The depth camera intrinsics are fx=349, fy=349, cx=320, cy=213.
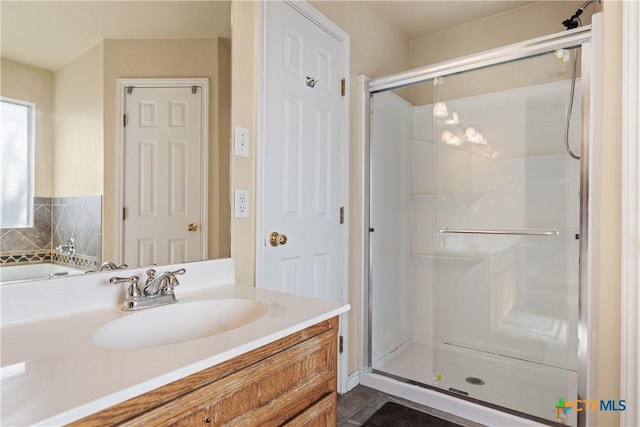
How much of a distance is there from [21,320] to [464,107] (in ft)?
7.90

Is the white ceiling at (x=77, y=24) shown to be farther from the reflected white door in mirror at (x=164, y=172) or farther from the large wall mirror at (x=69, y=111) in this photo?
the reflected white door in mirror at (x=164, y=172)

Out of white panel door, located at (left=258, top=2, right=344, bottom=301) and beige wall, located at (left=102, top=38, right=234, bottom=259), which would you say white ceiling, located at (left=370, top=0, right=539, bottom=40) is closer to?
white panel door, located at (left=258, top=2, right=344, bottom=301)

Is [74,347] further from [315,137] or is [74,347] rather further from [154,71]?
[315,137]

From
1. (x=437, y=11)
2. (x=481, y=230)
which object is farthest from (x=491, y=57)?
(x=481, y=230)

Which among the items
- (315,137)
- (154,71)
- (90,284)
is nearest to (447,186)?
(315,137)

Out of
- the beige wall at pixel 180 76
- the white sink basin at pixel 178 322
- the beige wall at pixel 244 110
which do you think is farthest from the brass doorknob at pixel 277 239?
the white sink basin at pixel 178 322

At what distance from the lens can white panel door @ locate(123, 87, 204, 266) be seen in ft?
3.66

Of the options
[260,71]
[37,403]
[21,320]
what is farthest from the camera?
[260,71]

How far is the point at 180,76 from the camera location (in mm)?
1237

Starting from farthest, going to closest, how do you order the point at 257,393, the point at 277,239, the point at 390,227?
the point at 390,227 → the point at 277,239 → the point at 257,393

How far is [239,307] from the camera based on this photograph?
3.63 ft

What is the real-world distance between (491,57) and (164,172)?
1.78 m

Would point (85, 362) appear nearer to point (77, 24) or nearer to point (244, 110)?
point (77, 24)

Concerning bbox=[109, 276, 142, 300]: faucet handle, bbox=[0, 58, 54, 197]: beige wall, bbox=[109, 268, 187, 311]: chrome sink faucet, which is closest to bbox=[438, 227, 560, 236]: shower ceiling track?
bbox=[109, 268, 187, 311]: chrome sink faucet
